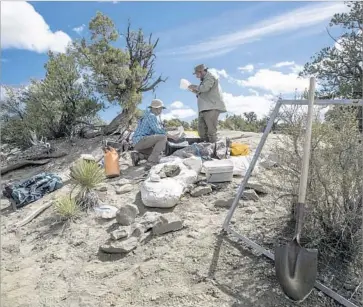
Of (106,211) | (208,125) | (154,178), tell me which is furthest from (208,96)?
(106,211)

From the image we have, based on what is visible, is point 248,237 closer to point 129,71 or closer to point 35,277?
point 35,277

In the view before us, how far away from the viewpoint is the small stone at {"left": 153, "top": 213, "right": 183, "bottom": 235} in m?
4.51

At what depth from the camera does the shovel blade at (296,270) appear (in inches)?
125

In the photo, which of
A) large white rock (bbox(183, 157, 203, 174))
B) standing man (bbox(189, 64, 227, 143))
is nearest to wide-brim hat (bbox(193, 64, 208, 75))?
standing man (bbox(189, 64, 227, 143))

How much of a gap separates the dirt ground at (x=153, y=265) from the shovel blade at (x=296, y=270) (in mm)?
172

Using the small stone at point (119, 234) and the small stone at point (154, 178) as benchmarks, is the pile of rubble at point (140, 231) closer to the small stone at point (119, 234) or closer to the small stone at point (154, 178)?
the small stone at point (119, 234)

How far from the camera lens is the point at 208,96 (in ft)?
25.1

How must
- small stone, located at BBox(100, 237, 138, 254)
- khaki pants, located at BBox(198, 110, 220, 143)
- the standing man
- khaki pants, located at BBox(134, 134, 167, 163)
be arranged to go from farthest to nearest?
1. khaki pants, located at BBox(198, 110, 220, 143)
2. the standing man
3. khaki pants, located at BBox(134, 134, 167, 163)
4. small stone, located at BBox(100, 237, 138, 254)

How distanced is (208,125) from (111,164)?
2.04m

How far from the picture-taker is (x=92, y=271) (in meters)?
4.10

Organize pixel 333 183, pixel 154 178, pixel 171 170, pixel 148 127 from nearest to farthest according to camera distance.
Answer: pixel 333 183 → pixel 154 178 → pixel 171 170 → pixel 148 127

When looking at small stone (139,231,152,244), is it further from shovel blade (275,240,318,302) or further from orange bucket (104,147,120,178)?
orange bucket (104,147,120,178)

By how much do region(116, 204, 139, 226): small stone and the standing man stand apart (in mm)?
3186

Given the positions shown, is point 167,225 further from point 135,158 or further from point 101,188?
point 135,158
